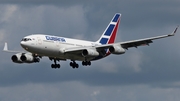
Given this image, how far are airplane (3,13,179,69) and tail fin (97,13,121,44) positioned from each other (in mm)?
4785

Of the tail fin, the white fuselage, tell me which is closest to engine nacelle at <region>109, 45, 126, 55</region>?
the white fuselage

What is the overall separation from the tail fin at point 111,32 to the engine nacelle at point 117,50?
10778 mm

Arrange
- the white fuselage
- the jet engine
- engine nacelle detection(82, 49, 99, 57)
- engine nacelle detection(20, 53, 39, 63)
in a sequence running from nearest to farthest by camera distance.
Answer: the white fuselage, engine nacelle detection(82, 49, 99, 57), engine nacelle detection(20, 53, 39, 63), the jet engine

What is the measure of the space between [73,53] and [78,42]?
11.1 feet

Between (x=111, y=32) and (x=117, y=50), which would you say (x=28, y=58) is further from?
(x=111, y=32)

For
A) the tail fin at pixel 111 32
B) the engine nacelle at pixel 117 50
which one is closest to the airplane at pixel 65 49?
the engine nacelle at pixel 117 50

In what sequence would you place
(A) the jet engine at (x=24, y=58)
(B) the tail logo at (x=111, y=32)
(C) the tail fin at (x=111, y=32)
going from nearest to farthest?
(A) the jet engine at (x=24, y=58)
(C) the tail fin at (x=111, y=32)
(B) the tail logo at (x=111, y=32)

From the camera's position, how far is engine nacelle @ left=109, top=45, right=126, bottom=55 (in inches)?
4787

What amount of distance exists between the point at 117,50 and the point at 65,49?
764 cm

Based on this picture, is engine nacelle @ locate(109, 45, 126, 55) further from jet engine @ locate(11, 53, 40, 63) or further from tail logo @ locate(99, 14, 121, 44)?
jet engine @ locate(11, 53, 40, 63)

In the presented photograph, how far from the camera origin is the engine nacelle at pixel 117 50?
12160cm

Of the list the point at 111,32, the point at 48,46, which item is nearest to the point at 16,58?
the point at 48,46

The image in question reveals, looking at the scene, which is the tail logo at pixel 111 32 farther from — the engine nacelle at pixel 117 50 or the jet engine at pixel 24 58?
the jet engine at pixel 24 58

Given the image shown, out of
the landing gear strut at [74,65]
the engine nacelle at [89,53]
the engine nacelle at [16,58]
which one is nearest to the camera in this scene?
the engine nacelle at [89,53]
